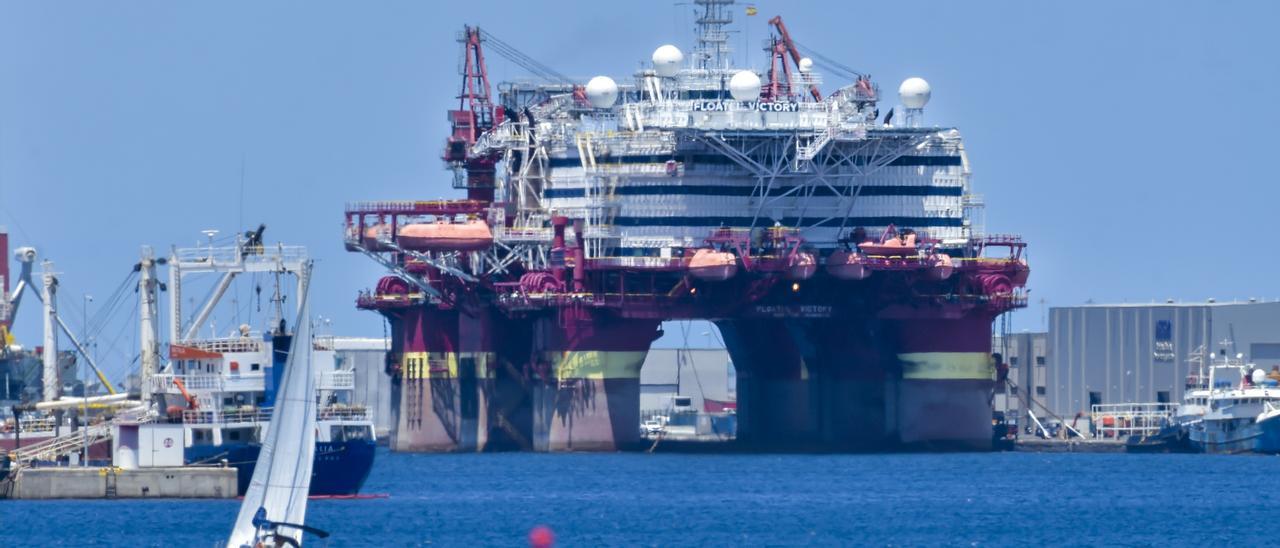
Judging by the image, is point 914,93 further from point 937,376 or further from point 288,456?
point 288,456

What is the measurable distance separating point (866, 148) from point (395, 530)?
45776 mm

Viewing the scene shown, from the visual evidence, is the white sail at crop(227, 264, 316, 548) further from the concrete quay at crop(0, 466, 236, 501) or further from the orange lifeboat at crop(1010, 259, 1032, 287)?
the orange lifeboat at crop(1010, 259, 1032, 287)

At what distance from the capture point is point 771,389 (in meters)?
143

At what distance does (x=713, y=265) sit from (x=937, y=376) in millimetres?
12222

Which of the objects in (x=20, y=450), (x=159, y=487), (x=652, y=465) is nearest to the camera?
(x=159, y=487)

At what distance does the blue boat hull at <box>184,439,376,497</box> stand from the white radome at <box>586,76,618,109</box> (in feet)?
123

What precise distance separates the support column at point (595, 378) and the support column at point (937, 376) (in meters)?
10.00

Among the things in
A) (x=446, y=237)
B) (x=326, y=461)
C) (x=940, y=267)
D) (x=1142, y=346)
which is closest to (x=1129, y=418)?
(x=1142, y=346)

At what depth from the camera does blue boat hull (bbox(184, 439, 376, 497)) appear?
97.6 meters

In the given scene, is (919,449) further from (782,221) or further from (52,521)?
(52,521)

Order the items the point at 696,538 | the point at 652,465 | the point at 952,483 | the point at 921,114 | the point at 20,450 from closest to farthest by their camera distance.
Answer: the point at 696,538 → the point at 20,450 → the point at 952,483 → the point at 652,465 → the point at 921,114

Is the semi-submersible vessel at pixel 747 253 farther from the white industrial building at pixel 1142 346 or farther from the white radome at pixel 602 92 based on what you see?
the white industrial building at pixel 1142 346

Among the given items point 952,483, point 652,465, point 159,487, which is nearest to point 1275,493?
point 952,483

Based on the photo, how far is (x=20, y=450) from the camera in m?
107
